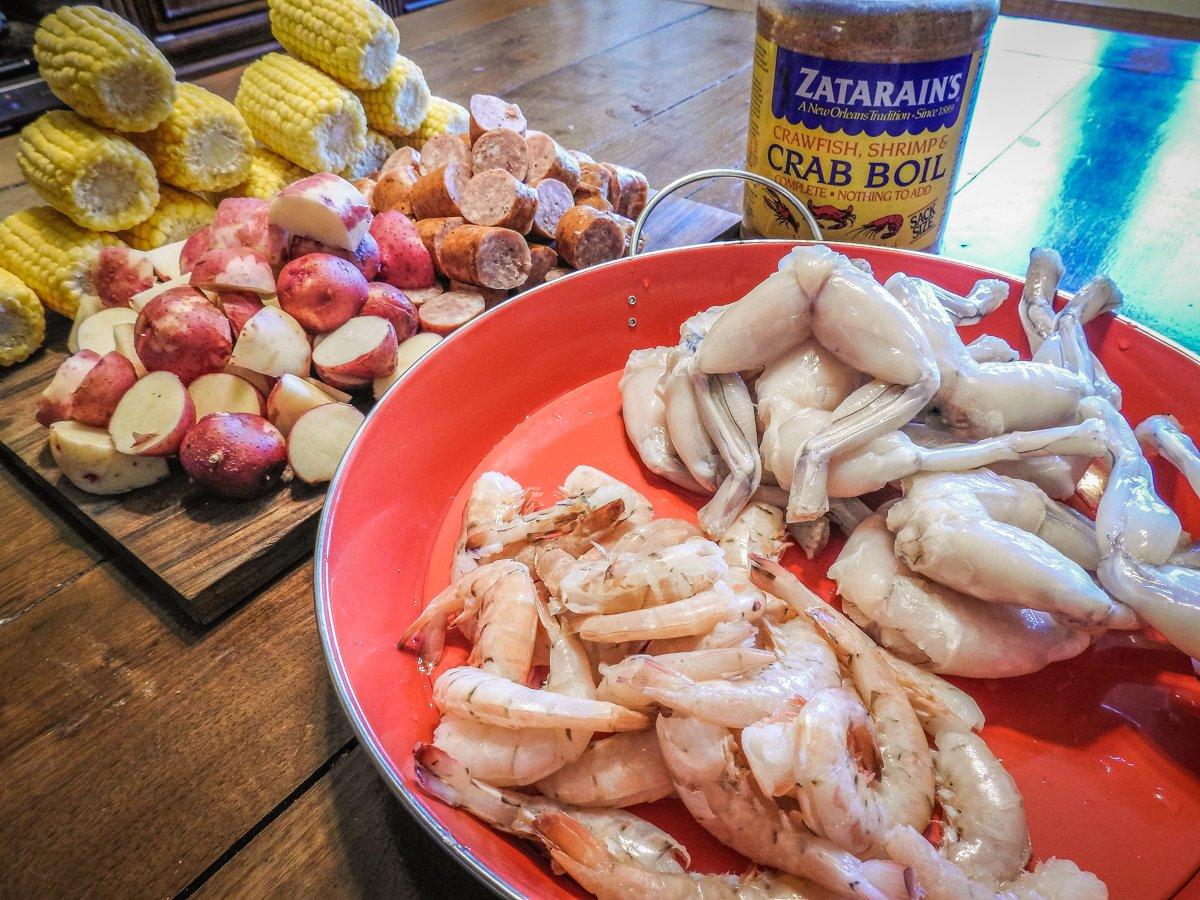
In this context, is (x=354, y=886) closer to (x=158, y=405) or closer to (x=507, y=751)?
(x=507, y=751)

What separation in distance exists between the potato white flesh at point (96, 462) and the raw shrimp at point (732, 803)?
2.91ft

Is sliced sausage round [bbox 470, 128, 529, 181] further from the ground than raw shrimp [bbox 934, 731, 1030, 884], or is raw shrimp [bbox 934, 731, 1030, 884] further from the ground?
sliced sausage round [bbox 470, 128, 529, 181]

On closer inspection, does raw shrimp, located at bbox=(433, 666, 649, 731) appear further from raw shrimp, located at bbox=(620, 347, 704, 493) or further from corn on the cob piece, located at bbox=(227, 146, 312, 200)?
corn on the cob piece, located at bbox=(227, 146, 312, 200)

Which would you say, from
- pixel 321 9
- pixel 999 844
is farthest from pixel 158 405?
pixel 999 844

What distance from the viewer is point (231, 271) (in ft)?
3.98

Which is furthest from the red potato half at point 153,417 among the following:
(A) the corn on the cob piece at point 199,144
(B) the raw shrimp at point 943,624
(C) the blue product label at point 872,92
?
(C) the blue product label at point 872,92

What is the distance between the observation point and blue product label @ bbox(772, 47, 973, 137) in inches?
43.1

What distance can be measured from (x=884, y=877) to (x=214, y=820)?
0.67m

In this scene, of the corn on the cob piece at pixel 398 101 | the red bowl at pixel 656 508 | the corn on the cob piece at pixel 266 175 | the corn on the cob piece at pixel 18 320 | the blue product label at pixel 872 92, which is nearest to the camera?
the red bowl at pixel 656 508

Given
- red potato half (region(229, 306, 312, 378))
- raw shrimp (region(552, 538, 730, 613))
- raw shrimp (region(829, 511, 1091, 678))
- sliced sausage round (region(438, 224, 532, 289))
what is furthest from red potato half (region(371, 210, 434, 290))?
raw shrimp (region(829, 511, 1091, 678))

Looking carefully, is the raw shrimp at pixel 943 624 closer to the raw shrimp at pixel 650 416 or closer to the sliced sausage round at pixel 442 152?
the raw shrimp at pixel 650 416

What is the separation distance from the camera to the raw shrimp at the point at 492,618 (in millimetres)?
746

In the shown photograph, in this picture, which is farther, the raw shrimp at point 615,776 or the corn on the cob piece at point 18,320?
the corn on the cob piece at point 18,320

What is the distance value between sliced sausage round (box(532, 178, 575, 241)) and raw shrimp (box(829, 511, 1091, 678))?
3.11 ft
